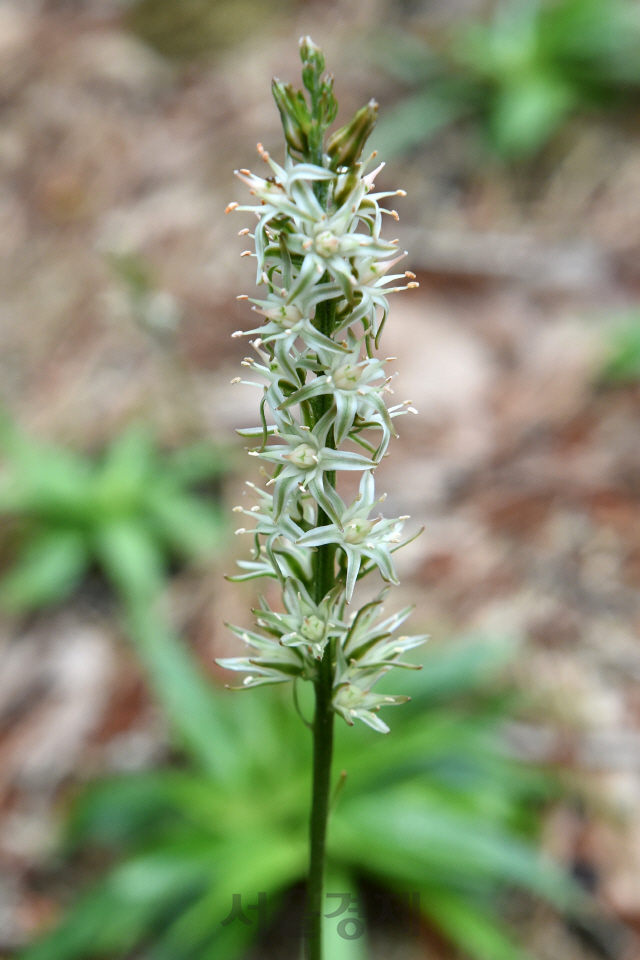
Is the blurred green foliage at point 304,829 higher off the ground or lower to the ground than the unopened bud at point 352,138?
lower

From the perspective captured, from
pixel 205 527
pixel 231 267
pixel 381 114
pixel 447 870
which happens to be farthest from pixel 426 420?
pixel 381 114

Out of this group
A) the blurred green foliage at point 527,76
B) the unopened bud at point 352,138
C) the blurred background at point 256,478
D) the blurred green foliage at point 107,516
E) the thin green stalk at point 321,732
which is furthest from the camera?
the blurred green foliage at point 527,76

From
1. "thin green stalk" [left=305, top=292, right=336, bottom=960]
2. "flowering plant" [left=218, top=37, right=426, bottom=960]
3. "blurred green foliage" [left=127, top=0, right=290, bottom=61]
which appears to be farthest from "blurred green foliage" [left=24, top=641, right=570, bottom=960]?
"blurred green foliage" [left=127, top=0, right=290, bottom=61]

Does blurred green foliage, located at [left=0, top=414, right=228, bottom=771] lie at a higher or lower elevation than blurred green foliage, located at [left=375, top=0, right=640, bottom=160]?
lower

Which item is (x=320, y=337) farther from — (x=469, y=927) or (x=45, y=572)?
(x=45, y=572)

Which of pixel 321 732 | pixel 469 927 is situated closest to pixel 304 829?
pixel 469 927

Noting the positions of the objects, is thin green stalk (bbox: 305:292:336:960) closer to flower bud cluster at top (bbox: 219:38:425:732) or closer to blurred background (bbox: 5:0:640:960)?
flower bud cluster at top (bbox: 219:38:425:732)

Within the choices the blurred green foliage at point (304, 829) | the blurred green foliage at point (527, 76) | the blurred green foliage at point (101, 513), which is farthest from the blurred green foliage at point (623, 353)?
the blurred green foliage at point (101, 513)

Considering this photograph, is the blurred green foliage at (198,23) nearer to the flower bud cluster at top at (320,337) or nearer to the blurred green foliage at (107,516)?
the blurred green foliage at (107,516)
